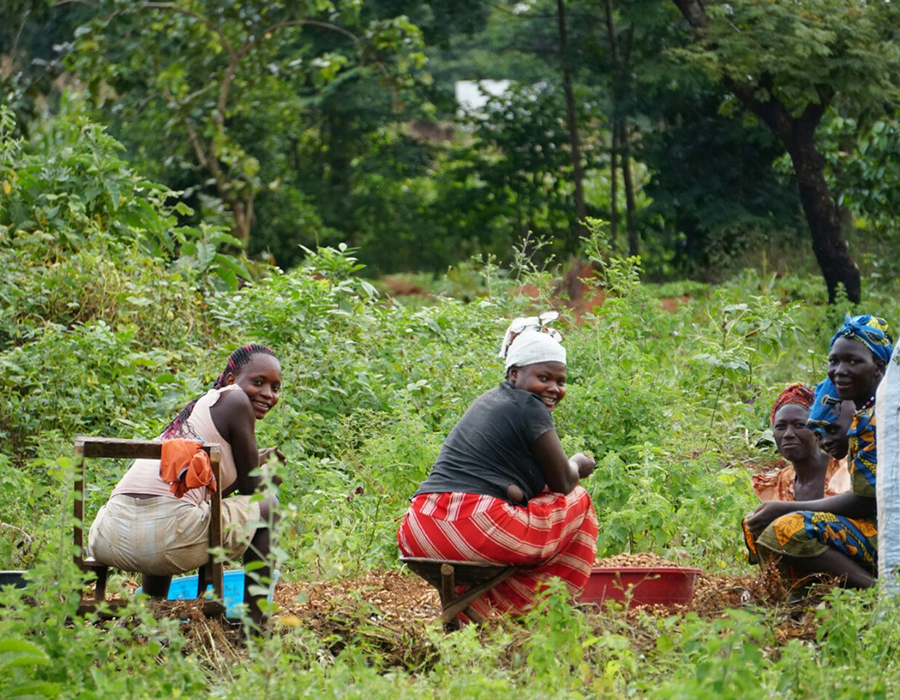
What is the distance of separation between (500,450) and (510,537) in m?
0.32

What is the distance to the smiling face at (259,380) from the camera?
15.1 ft

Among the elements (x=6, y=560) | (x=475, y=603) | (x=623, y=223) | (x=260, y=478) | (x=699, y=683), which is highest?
(x=699, y=683)

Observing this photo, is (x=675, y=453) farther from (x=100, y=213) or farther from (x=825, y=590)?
(x=100, y=213)

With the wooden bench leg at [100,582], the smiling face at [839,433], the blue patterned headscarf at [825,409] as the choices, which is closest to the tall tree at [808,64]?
the blue patterned headscarf at [825,409]

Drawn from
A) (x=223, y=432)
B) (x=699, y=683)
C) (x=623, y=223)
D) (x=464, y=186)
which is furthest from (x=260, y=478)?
(x=464, y=186)

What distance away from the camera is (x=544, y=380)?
4.54m

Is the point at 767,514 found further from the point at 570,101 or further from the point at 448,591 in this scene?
the point at 570,101

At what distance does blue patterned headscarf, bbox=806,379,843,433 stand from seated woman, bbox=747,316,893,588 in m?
0.14

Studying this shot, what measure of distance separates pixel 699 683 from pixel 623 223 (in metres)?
15.7

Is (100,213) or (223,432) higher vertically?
(223,432)

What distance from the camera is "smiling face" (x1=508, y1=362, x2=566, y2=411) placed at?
4527 millimetres

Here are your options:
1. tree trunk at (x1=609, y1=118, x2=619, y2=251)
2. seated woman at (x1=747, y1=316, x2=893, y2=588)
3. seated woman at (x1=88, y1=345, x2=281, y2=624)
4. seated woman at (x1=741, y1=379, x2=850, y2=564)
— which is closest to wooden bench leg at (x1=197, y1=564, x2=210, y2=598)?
seated woman at (x1=88, y1=345, x2=281, y2=624)

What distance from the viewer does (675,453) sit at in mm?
6418

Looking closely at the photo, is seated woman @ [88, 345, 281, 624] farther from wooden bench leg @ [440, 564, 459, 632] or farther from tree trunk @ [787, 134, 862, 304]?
tree trunk @ [787, 134, 862, 304]
